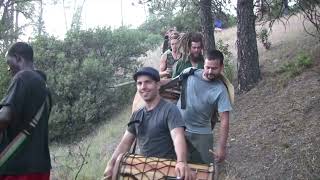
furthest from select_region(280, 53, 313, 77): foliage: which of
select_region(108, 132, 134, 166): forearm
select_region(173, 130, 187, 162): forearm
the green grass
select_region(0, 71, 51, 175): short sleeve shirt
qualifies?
select_region(0, 71, 51, 175): short sleeve shirt

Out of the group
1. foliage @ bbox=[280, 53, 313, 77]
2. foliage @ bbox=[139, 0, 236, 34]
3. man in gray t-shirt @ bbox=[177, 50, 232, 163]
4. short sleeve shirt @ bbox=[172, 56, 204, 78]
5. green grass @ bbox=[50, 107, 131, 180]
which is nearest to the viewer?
man in gray t-shirt @ bbox=[177, 50, 232, 163]

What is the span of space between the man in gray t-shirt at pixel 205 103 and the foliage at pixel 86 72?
9.23m

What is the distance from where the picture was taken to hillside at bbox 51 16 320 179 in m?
6.82

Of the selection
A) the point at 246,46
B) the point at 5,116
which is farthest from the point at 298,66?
the point at 5,116

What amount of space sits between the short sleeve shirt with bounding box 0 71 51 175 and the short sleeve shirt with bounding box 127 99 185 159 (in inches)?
32.5

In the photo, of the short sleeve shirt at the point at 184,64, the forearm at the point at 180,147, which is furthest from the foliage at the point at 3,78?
the forearm at the point at 180,147

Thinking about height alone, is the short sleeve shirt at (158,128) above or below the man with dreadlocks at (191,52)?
below

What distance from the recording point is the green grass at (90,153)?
8.35 meters

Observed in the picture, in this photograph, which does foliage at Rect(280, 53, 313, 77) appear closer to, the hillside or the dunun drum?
the hillside

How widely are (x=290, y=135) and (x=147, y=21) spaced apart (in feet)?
78.4

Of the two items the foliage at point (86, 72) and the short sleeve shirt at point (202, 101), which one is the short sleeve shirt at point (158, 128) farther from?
the foliage at point (86, 72)

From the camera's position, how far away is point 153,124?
3.86 metres

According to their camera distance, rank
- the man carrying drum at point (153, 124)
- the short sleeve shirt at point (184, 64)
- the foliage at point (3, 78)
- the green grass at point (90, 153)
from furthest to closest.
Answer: the foliage at point (3, 78)
the green grass at point (90, 153)
the short sleeve shirt at point (184, 64)
the man carrying drum at point (153, 124)

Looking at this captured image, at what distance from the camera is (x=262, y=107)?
9164 millimetres
